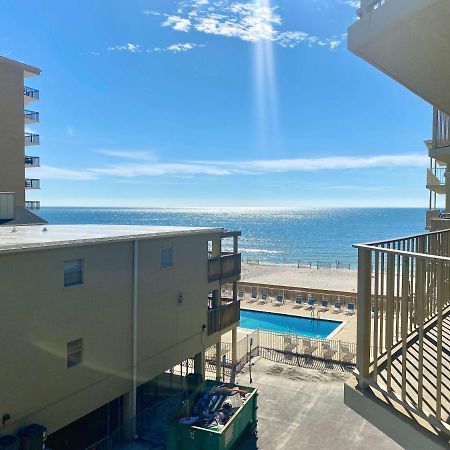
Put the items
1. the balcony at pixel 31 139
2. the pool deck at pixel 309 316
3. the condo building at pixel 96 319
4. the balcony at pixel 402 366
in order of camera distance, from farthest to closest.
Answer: the balcony at pixel 31 139
the pool deck at pixel 309 316
the condo building at pixel 96 319
the balcony at pixel 402 366

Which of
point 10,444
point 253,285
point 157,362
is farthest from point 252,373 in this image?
point 253,285

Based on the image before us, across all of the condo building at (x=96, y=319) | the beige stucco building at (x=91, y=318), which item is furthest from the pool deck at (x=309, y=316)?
the beige stucco building at (x=91, y=318)

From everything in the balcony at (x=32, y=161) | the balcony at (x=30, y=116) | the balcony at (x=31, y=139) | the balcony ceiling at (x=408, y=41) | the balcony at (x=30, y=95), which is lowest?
the balcony ceiling at (x=408, y=41)

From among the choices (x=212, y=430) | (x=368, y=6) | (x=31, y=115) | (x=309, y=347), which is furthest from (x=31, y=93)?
(x=368, y=6)

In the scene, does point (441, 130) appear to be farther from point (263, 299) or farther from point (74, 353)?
point (263, 299)

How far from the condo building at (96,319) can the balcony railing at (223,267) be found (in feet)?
0.16

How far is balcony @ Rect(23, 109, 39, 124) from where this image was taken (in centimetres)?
2943

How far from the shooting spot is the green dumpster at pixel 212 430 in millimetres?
11201

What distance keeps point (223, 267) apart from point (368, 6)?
45.1 ft

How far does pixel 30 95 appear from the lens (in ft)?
96.9

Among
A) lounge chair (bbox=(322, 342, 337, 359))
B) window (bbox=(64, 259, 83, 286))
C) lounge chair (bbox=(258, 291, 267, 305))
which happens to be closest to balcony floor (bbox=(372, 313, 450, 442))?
window (bbox=(64, 259, 83, 286))

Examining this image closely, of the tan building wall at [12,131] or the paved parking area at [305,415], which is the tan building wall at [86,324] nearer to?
the paved parking area at [305,415]

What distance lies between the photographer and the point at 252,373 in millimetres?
18656

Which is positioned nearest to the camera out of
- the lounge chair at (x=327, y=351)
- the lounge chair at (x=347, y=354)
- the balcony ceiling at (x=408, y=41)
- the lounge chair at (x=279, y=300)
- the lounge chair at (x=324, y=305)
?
the balcony ceiling at (x=408, y=41)
